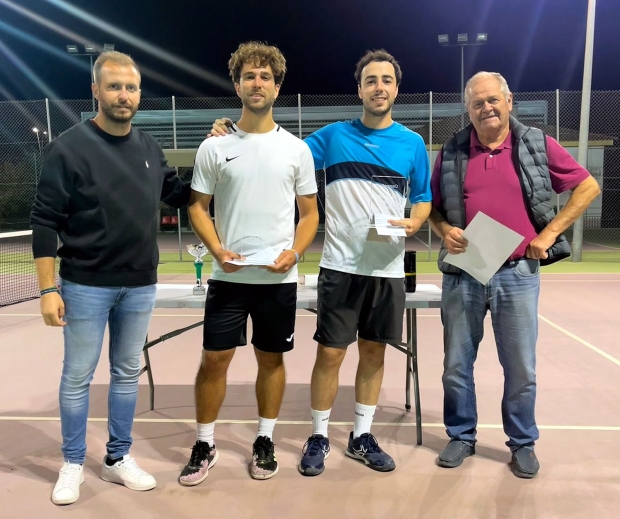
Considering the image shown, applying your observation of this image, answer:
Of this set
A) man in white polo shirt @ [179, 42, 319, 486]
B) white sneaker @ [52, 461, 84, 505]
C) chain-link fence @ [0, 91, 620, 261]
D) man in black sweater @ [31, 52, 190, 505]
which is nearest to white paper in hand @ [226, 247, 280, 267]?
man in white polo shirt @ [179, 42, 319, 486]

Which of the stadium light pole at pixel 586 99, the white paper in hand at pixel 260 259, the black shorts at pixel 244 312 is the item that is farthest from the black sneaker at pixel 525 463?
the stadium light pole at pixel 586 99

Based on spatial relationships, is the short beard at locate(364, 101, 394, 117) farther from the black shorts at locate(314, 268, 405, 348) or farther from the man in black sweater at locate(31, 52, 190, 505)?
the man in black sweater at locate(31, 52, 190, 505)

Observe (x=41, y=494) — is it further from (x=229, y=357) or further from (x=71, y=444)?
(x=229, y=357)

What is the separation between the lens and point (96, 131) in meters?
2.38

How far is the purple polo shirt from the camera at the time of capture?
8.73 ft

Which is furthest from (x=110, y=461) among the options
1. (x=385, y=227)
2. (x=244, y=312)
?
(x=385, y=227)

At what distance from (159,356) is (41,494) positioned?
7.57ft

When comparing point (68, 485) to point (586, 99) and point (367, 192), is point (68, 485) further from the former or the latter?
point (586, 99)

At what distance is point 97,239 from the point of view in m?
2.35

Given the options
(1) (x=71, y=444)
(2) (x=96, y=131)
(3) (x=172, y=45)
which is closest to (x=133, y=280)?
(2) (x=96, y=131)

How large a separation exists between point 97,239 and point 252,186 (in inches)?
30.4

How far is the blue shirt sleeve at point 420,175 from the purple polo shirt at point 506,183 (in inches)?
8.1

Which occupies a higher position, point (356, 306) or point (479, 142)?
point (479, 142)

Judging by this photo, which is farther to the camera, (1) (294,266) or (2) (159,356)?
(2) (159,356)
